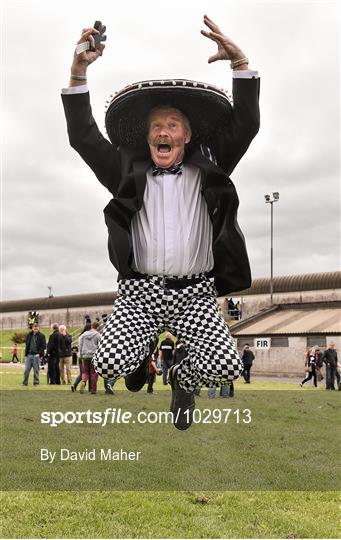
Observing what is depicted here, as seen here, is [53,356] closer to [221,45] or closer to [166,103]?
[166,103]

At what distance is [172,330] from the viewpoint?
3084 millimetres

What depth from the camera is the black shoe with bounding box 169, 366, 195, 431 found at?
323 centimetres

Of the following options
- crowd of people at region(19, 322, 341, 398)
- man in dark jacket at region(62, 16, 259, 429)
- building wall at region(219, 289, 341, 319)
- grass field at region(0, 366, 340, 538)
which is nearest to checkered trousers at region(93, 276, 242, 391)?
man in dark jacket at region(62, 16, 259, 429)

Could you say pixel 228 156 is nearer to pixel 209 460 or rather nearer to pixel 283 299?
pixel 209 460

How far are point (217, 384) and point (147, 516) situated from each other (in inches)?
75.2

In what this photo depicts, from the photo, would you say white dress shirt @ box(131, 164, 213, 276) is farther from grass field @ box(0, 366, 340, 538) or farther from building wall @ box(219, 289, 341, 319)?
building wall @ box(219, 289, 341, 319)

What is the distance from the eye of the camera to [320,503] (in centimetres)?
479

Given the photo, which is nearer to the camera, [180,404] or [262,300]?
[180,404]

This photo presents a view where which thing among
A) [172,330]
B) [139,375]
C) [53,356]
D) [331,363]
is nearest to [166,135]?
A: [172,330]

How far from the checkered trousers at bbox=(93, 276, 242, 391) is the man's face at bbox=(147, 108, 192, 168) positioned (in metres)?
0.59

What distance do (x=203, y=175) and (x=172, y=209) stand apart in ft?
0.76

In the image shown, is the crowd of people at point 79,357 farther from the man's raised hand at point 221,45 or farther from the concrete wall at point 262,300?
the concrete wall at point 262,300

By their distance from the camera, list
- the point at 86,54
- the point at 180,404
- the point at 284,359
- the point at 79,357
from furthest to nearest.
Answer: the point at 284,359 → the point at 79,357 → the point at 180,404 → the point at 86,54

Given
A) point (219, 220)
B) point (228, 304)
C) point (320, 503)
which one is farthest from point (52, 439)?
point (228, 304)
